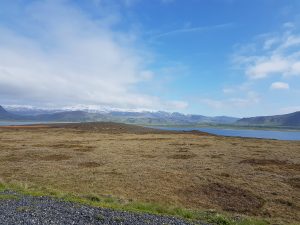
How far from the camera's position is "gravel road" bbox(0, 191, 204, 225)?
14.5 metres

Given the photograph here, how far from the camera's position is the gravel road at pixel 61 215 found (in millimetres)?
14492

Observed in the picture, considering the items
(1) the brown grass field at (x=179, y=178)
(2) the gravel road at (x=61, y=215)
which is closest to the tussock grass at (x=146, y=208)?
(2) the gravel road at (x=61, y=215)

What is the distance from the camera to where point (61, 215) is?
15586mm

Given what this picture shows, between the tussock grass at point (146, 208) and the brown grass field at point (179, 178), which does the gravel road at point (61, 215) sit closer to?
the tussock grass at point (146, 208)

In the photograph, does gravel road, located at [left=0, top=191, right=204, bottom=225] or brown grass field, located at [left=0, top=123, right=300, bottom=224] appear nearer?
gravel road, located at [left=0, top=191, right=204, bottom=225]

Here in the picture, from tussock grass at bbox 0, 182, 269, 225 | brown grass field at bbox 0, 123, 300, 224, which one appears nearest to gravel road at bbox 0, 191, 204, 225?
tussock grass at bbox 0, 182, 269, 225

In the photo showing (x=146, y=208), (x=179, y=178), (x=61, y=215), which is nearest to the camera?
(x=61, y=215)

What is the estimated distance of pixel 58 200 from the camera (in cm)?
1973

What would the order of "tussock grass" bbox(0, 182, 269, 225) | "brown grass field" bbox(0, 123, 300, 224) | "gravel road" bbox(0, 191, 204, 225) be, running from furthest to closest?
1. "brown grass field" bbox(0, 123, 300, 224)
2. "tussock grass" bbox(0, 182, 269, 225)
3. "gravel road" bbox(0, 191, 204, 225)

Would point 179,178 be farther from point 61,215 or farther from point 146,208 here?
point 61,215

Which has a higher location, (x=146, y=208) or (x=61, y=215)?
(x=61, y=215)

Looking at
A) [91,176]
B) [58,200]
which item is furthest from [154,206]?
[91,176]

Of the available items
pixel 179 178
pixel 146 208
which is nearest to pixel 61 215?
pixel 146 208

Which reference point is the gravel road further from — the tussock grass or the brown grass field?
the brown grass field
